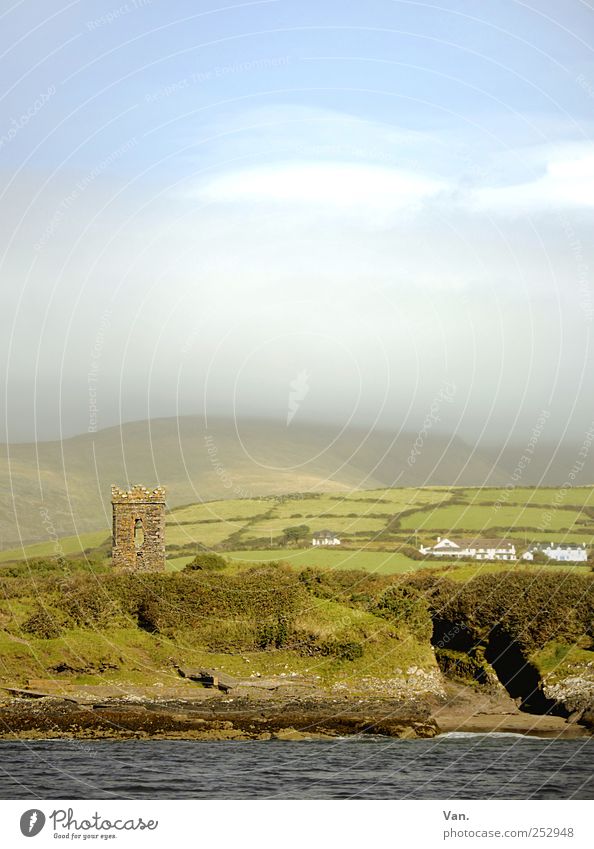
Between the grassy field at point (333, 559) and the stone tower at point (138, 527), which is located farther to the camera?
the grassy field at point (333, 559)

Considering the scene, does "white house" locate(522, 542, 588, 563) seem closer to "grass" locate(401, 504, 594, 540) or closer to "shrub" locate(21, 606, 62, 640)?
"grass" locate(401, 504, 594, 540)

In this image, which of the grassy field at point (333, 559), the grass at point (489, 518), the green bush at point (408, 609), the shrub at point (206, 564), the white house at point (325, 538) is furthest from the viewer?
the grass at point (489, 518)

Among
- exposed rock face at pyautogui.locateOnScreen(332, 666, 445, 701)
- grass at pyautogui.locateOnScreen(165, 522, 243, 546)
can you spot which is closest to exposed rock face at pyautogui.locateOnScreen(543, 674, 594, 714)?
exposed rock face at pyautogui.locateOnScreen(332, 666, 445, 701)

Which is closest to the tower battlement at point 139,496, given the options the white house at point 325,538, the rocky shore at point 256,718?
the rocky shore at point 256,718

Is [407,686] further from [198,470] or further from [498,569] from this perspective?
[198,470]

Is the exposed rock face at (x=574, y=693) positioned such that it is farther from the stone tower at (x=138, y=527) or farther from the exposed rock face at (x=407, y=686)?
the stone tower at (x=138, y=527)

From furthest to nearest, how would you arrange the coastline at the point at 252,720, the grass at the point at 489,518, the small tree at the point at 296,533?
the grass at the point at 489,518 → the small tree at the point at 296,533 → the coastline at the point at 252,720
